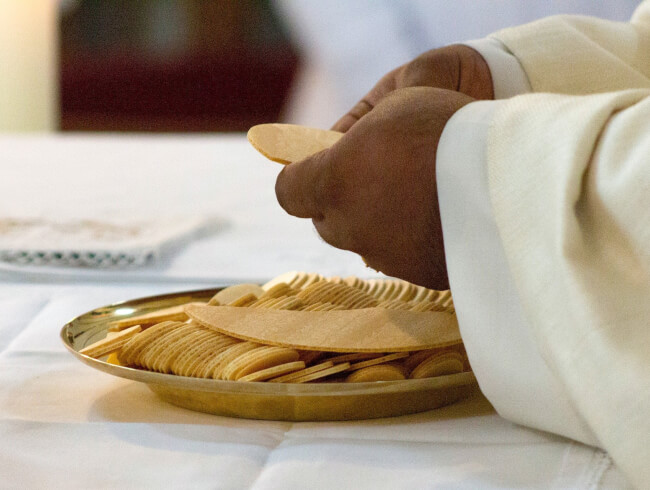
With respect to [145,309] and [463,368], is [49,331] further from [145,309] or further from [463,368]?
[463,368]

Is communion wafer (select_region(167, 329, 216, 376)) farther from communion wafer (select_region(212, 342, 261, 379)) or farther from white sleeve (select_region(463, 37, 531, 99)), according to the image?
white sleeve (select_region(463, 37, 531, 99))

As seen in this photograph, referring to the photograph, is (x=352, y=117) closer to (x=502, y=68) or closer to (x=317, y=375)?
(x=502, y=68)

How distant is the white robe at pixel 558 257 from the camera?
30 centimetres

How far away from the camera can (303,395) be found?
1.19 ft

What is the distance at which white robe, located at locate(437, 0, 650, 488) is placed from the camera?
0.30 m

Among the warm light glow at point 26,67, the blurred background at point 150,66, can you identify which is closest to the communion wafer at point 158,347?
the blurred background at point 150,66

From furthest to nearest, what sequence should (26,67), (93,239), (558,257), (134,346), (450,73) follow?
(26,67) → (93,239) → (450,73) → (134,346) → (558,257)

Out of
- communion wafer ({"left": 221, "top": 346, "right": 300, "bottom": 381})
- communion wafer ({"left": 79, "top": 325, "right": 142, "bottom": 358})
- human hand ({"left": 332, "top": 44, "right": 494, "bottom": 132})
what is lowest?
communion wafer ({"left": 79, "top": 325, "right": 142, "bottom": 358})

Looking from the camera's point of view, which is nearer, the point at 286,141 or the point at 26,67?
the point at 286,141

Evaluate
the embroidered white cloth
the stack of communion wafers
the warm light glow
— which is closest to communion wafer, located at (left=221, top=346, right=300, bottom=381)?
the stack of communion wafers

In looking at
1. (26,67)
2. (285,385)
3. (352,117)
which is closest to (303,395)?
(285,385)

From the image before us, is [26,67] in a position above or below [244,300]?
below

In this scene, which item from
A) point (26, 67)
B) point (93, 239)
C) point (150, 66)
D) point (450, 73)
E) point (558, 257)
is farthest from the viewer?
point (150, 66)

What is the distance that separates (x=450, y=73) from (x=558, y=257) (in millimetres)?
241
